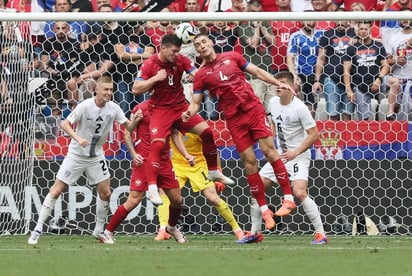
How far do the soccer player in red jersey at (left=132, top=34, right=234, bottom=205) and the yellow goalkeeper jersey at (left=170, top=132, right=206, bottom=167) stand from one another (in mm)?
865

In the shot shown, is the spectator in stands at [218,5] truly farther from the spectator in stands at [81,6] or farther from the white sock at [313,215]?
the white sock at [313,215]

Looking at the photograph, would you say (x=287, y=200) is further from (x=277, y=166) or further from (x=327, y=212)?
(x=327, y=212)

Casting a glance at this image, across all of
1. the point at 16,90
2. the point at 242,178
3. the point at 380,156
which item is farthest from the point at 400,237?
the point at 16,90

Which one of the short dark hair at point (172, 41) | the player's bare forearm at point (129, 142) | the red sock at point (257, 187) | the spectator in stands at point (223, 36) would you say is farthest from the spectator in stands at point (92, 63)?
the red sock at point (257, 187)

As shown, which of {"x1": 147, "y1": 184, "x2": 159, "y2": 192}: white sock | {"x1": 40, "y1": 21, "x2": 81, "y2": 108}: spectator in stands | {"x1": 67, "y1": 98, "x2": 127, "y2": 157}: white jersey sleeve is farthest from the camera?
{"x1": 40, "y1": 21, "x2": 81, "y2": 108}: spectator in stands

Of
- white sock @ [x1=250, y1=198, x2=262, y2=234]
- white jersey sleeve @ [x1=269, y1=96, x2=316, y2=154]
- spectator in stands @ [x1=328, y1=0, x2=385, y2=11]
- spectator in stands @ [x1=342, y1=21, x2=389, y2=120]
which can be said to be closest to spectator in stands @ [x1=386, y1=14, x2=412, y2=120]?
spectator in stands @ [x1=342, y1=21, x2=389, y2=120]

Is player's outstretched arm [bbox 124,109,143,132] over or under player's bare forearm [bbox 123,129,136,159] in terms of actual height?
over

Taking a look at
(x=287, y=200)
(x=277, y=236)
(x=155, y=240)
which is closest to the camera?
(x=287, y=200)

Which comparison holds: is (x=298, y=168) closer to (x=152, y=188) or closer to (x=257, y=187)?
(x=257, y=187)

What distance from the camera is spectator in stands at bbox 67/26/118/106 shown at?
16562 mm

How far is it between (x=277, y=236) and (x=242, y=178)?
108 cm

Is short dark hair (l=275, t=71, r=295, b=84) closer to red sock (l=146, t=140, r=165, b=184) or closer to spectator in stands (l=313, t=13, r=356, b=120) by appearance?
red sock (l=146, t=140, r=165, b=184)

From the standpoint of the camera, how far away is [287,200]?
44.3ft

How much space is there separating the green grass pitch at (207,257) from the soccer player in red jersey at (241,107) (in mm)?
857
